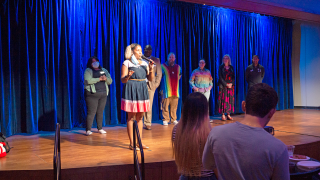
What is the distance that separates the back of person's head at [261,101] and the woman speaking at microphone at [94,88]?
12.0ft

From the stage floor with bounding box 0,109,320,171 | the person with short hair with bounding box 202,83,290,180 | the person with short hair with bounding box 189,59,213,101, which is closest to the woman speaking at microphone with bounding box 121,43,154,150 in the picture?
the stage floor with bounding box 0,109,320,171

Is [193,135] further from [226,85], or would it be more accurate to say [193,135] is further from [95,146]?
[226,85]

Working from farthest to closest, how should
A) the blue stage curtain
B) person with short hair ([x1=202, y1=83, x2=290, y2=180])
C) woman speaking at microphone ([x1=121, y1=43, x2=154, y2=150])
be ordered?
the blue stage curtain → woman speaking at microphone ([x1=121, y1=43, x2=154, y2=150]) → person with short hair ([x1=202, y1=83, x2=290, y2=180])

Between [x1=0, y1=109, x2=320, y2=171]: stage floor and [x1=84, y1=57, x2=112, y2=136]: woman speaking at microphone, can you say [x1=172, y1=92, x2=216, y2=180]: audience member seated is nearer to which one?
[x1=0, y1=109, x2=320, y2=171]: stage floor

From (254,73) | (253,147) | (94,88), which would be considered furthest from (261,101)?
(254,73)

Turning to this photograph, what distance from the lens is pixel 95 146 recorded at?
3.75m

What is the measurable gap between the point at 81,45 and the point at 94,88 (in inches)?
49.7

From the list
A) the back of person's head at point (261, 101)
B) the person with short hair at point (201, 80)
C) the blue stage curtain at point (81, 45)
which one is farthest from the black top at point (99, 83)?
the back of person's head at point (261, 101)

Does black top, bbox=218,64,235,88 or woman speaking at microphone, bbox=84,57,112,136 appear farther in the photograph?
black top, bbox=218,64,235,88

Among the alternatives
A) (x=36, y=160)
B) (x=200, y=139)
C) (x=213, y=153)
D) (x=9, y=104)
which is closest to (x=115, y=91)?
(x=9, y=104)

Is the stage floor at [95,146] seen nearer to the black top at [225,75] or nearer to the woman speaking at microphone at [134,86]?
the woman speaking at microphone at [134,86]

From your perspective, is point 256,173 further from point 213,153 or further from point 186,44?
point 186,44

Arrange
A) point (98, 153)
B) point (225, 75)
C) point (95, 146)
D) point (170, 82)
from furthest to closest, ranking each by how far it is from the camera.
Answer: point (225, 75) → point (170, 82) → point (95, 146) → point (98, 153)

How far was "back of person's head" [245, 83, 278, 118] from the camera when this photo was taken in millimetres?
1184
